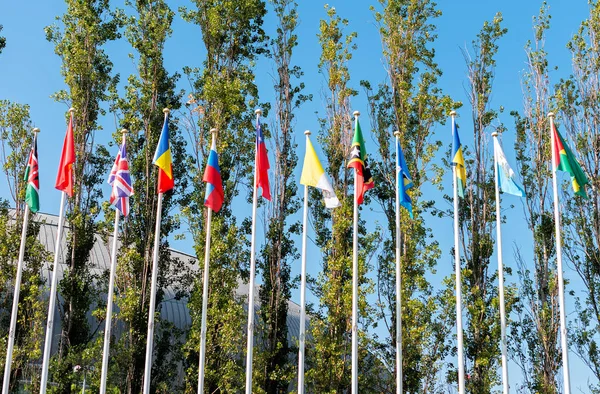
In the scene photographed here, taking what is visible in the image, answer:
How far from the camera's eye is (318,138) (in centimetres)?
2645

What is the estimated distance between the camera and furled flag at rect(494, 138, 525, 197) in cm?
1772

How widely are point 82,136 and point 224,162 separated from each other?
5166 mm

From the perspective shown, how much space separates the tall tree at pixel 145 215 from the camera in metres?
23.2

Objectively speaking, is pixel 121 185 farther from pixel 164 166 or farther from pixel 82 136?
pixel 82 136

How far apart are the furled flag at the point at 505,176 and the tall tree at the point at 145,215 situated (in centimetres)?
1139

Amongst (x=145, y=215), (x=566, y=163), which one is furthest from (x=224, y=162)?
(x=566, y=163)

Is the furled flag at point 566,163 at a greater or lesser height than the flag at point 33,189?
greater

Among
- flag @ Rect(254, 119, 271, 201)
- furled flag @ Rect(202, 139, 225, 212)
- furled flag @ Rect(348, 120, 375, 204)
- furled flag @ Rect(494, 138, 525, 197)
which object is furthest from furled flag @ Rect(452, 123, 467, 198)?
furled flag @ Rect(202, 139, 225, 212)

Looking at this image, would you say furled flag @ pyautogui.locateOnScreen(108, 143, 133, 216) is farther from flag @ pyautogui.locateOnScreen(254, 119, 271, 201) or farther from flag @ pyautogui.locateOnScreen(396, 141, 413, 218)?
flag @ pyautogui.locateOnScreen(396, 141, 413, 218)

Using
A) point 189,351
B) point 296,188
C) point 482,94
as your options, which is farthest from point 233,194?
point 482,94

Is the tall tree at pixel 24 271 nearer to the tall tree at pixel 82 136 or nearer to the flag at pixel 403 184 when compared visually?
the tall tree at pixel 82 136

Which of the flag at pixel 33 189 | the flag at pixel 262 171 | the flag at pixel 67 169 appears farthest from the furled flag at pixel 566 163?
the flag at pixel 33 189

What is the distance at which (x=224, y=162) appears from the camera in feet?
83.4

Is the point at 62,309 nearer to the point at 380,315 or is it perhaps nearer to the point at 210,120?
the point at 210,120
